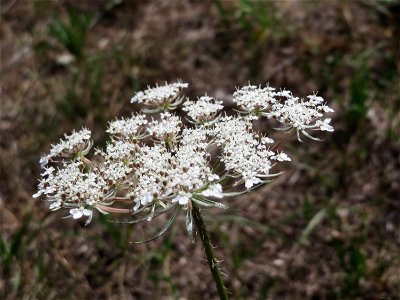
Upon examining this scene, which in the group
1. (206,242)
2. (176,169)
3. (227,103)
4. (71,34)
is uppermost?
(71,34)

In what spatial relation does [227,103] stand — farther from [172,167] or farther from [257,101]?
[172,167]

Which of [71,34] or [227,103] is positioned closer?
[227,103]

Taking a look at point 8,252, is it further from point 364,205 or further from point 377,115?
point 377,115

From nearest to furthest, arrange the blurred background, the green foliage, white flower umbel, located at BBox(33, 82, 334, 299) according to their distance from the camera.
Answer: white flower umbel, located at BBox(33, 82, 334, 299) → the blurred background → the green foliage

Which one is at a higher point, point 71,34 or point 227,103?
point 71,34

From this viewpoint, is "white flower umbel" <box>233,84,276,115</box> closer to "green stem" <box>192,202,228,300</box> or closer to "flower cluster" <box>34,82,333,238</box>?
"flower cluster" <box>34,82,333,238</box>

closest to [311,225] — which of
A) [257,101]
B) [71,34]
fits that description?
[257,101]

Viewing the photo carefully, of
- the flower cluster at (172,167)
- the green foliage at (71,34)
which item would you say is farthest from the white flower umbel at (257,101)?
the green foliage at (71,34)

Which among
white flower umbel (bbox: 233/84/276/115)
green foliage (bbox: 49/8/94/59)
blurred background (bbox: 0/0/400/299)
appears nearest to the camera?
white flower umbel (bbox: 233/84/276/115)

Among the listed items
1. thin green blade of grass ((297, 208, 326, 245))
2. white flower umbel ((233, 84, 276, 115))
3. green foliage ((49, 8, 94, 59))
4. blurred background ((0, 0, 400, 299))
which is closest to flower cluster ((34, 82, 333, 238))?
white flower umbel ((233, 84, 276, 115))
